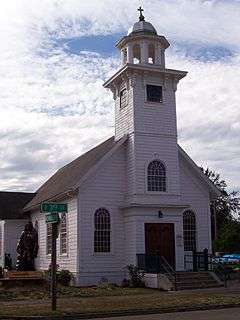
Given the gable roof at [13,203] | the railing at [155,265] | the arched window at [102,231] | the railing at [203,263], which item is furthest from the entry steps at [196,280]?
the gable roof at [13,203]

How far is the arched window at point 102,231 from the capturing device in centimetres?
2748

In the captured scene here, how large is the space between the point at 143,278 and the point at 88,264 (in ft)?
9.41

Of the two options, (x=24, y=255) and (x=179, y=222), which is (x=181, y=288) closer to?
(x=179, y=222)

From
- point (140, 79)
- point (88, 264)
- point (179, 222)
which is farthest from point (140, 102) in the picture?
point (88, 264)

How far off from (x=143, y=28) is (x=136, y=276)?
12465 mm

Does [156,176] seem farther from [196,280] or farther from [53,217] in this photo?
[53,217]

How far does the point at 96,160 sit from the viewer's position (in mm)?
28516

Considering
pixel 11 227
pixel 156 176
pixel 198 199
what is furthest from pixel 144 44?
pixel 11 227

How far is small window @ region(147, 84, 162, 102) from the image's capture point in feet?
93.5

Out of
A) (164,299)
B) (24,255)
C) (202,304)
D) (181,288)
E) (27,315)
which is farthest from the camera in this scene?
(24,255)

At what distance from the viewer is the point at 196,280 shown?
24969mm

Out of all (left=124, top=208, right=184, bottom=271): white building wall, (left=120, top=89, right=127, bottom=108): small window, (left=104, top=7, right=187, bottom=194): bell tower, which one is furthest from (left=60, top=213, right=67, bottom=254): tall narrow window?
(left=120, top=89, right=127, bottom=108): small window

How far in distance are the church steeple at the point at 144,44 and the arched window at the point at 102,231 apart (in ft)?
25.6

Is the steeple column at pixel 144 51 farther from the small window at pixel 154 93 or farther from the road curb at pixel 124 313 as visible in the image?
the road curb at pixel 124 313
